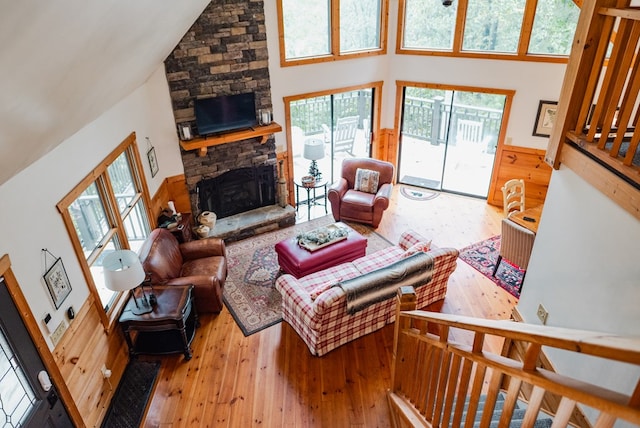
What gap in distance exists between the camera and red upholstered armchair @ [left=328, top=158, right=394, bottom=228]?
6.97m

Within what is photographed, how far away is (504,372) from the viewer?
1.44 m

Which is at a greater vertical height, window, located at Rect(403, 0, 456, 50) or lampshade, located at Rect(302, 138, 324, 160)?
window, located at Rect(403, 0, 456, 50)

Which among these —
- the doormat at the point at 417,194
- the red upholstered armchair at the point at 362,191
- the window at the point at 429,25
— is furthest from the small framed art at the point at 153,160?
the window at the point at 429,25

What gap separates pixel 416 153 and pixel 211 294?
5.32m

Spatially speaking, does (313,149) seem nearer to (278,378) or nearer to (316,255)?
(316,255)

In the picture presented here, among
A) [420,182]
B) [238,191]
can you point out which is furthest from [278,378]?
[420,182]

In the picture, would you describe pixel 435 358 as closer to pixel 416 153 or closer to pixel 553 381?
pixel 553 381

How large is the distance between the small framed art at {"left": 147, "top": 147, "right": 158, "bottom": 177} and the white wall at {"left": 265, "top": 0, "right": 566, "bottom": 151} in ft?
6.78

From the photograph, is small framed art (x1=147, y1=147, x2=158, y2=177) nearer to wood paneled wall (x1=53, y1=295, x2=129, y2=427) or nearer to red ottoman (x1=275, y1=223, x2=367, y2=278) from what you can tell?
red ottoman (x1=275, y1=223, x2=367, y2=278)

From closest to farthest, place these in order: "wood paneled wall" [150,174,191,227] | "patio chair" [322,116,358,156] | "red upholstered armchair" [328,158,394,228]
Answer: "wood paneled wall" [150,174,191,227]
"red upholstered armchair" [328,158,394,228]
"patio chair" [322,116,358,156]

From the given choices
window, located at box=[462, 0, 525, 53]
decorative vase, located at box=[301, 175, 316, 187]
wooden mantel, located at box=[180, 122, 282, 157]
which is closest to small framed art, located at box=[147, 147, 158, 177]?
wooden mantel, located at box=[180, 122, 282, 157]

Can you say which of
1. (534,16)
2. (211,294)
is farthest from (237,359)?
(534,16)

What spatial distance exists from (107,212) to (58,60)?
2794mm

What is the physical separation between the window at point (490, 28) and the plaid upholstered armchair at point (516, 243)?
9.86ft
